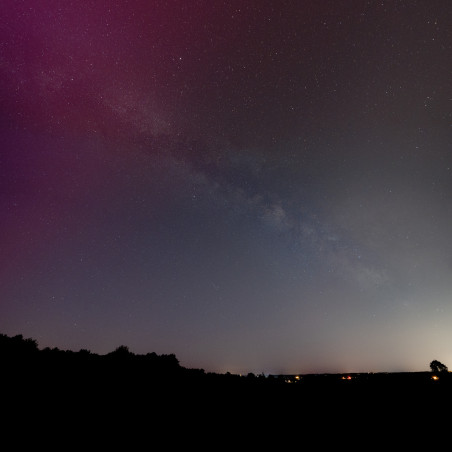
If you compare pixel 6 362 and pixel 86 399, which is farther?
pixel 6 362

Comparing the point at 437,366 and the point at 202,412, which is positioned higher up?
the point at 437,366

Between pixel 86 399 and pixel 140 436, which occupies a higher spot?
pixel 86 399

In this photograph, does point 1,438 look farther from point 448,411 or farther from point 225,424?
point 448,411

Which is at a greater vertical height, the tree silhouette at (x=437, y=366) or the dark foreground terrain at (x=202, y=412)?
the tree silhouette at (x=437, y=366)

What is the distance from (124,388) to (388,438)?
9.48m

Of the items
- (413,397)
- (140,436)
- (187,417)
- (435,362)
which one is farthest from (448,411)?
(435,362)

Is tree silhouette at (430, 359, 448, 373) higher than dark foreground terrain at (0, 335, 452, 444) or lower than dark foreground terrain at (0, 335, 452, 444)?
higher

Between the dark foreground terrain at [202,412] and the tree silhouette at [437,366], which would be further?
the tree silhouette at [437,366]

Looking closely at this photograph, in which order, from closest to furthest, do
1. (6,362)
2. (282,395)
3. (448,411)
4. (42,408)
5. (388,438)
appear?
(388,438) → (42,408) → (448,411) → (282,395) → (6,362)

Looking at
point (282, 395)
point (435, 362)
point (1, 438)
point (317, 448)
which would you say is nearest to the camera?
point (1, 438)

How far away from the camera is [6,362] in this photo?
590 inches

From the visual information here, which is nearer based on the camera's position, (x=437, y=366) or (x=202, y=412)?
(x=202, y=412)

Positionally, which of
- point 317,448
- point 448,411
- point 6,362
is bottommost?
point 317,448

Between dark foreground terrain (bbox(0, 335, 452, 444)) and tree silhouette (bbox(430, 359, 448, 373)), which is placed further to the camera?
tree silhouette (bbox(430, 359, 448, 373))
